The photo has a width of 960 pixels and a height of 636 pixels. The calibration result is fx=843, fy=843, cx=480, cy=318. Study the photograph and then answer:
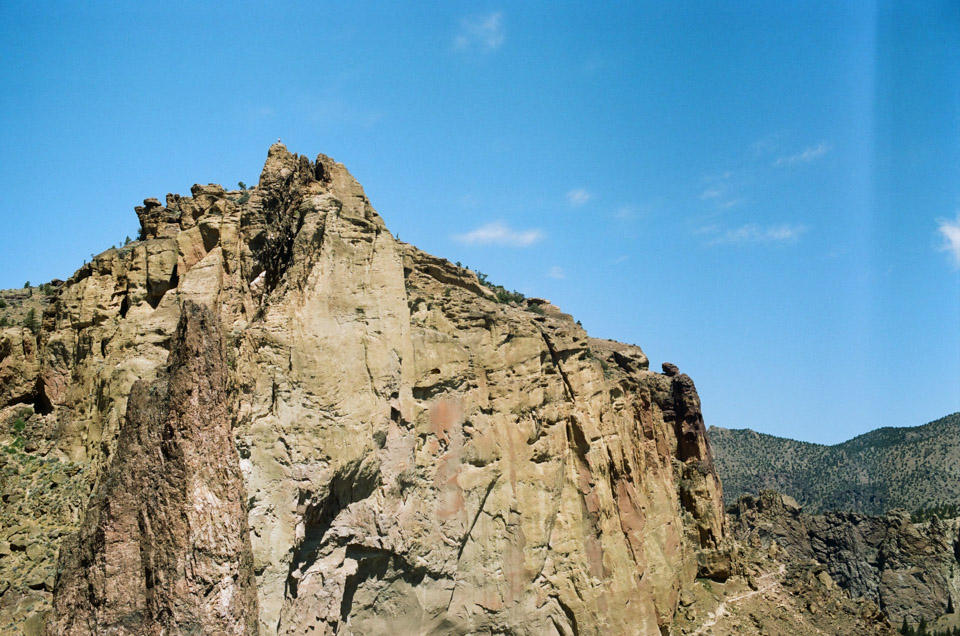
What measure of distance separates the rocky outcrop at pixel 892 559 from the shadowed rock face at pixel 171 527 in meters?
78.5

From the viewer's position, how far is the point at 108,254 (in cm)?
2419

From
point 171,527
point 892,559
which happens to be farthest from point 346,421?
point 892,559

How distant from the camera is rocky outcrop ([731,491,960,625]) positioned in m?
87.5

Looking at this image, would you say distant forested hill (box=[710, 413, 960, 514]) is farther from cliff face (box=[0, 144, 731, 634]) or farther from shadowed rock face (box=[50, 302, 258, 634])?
shadowed rock face (box=[50, 302, 258, 634])

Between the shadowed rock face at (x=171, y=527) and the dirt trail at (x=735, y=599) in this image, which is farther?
the dirt trail at (x=735, y=599)

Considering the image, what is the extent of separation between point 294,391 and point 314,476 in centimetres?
231

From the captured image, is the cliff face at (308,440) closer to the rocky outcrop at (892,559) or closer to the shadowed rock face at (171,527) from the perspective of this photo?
the shadowed rock face at (171,527)

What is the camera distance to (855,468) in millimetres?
120938

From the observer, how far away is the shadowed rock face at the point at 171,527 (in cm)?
1662

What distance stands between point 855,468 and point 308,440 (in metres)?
116

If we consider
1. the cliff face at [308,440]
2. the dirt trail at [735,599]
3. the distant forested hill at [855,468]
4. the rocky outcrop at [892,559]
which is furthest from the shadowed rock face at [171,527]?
the distant forested hill at [855,468]

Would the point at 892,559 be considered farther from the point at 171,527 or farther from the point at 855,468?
the point at 171,527

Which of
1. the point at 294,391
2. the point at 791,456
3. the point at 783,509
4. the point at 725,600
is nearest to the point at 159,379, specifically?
the point at 294,391

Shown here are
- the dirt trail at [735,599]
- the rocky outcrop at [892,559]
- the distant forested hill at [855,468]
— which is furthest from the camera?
the distant forested hill at [855,468]
